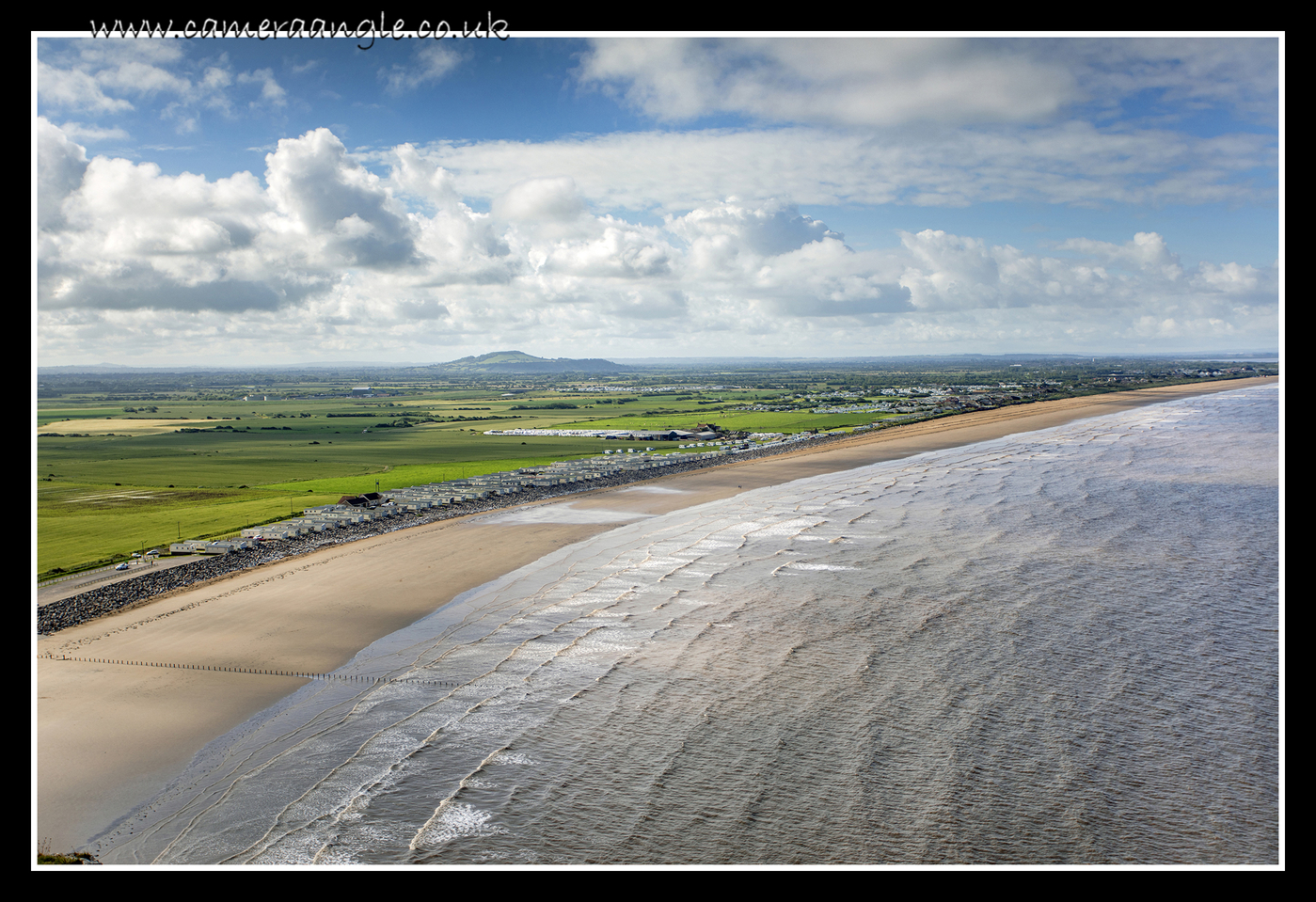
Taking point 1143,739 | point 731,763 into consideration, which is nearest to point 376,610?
point 731,763

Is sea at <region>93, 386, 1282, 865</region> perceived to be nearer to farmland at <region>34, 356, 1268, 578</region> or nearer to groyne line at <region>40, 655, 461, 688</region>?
groyne line at <region>40, 655, 461, 688</region>

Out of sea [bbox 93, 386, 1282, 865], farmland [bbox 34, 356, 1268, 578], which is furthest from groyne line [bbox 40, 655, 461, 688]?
farmland [bbox 34, 356, 1268, 578]

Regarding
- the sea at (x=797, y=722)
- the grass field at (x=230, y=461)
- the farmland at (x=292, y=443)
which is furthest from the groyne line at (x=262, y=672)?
the grass field at (x=230, y=461)

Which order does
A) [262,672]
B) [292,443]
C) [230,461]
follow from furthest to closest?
1. [292,443]
2. [230,461]
3. [262,672]

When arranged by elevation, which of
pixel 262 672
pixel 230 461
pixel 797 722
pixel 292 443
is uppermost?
pixel 292 443

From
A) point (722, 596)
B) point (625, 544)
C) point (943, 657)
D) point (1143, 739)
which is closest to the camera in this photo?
point (1143, 739)

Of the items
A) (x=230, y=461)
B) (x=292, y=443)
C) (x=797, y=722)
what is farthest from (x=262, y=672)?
(x=292, y=443)

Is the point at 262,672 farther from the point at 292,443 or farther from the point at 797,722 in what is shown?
the point at 292,443
